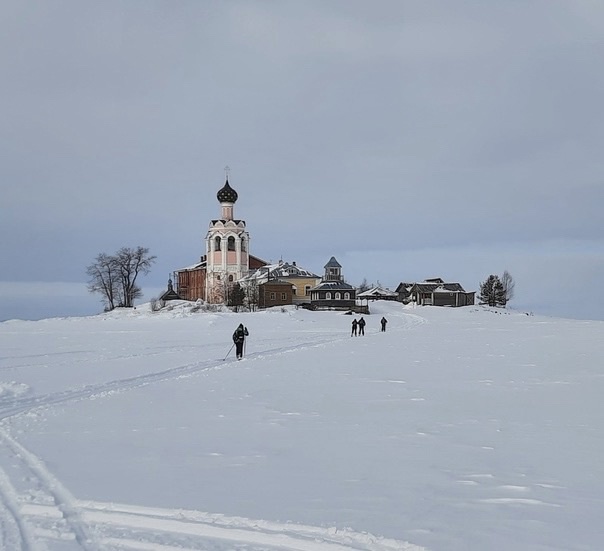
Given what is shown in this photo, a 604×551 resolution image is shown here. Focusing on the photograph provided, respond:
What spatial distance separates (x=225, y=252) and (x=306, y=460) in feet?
284

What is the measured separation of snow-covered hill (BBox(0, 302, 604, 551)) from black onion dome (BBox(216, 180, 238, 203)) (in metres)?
77.7

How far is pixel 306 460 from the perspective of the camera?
8.97 meters

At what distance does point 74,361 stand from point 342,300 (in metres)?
65.4

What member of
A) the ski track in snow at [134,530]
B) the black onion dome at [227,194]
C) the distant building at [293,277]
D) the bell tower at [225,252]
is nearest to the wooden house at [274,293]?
the distant building at [293,277]

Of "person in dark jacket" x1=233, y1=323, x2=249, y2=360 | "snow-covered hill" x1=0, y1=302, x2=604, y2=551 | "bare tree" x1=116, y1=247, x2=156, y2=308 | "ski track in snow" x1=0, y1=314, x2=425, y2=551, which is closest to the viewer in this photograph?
"ski track in snow" x1=0, y1=314, x2=425, y2=551

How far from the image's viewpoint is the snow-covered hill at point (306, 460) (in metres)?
6.27

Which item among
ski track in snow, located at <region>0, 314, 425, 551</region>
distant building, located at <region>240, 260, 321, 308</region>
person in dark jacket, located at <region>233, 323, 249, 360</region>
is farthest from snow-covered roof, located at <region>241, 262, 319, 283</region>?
ski track in snow, located at <region>0, 314, 425, 551</region>

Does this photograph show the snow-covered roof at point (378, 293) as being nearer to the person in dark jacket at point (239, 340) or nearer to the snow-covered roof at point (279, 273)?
the snow-covered roof at point (279, 273)

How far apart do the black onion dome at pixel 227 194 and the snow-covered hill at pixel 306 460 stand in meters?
77.7

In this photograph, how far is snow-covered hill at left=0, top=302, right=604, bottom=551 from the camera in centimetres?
627

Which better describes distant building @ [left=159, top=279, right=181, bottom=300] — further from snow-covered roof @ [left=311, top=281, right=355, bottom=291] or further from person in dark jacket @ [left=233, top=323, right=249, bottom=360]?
person in dark jacket @ [left=233, top=323, right=249, bottom=360]

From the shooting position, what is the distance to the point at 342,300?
89.2 meters

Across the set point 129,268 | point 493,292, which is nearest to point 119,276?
point 129,268

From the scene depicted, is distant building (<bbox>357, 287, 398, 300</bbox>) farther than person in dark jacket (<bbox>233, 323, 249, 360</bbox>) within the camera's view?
Yes
